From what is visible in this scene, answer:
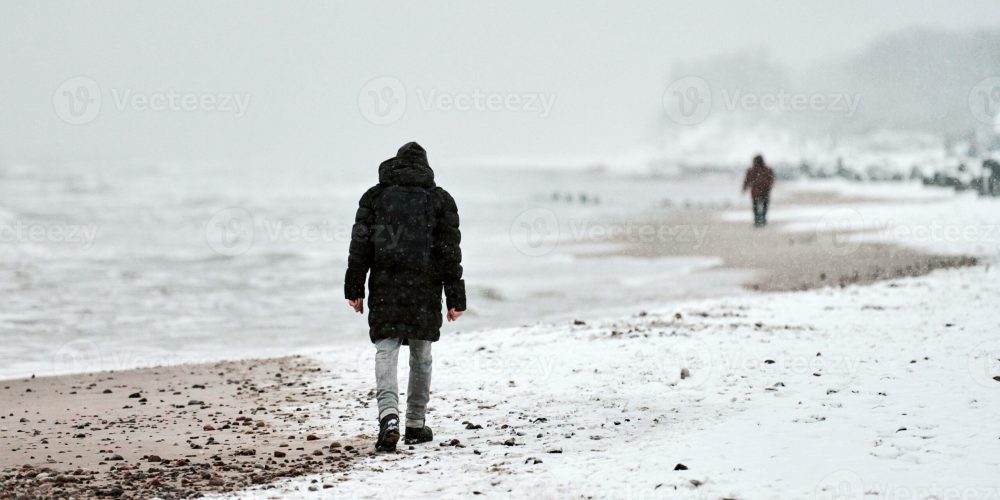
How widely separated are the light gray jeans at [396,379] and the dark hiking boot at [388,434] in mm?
60

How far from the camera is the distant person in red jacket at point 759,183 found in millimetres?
28531

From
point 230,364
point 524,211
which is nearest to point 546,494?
point 230,364

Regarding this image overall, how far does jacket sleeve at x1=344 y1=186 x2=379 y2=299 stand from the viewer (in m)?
6.95

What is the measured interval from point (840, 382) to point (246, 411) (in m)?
5.14

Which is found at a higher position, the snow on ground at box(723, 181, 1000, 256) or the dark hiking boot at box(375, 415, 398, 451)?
the snow on ground at box(723, 181, 1000, 256)

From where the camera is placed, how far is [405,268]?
275 inches

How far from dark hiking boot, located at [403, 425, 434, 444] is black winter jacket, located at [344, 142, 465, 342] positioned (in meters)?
0.70

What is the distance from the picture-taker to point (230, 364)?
11.2 meters
